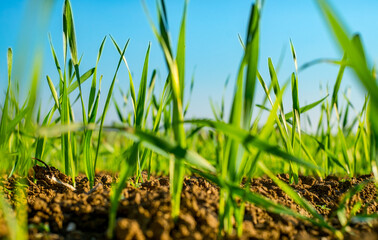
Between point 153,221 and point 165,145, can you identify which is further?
point 153,221

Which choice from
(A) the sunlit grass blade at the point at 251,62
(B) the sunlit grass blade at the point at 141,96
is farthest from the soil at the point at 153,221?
(B) the sunlit grass blade at the point at 141,96

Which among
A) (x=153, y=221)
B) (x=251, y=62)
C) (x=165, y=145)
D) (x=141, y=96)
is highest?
(x=251, y=62)

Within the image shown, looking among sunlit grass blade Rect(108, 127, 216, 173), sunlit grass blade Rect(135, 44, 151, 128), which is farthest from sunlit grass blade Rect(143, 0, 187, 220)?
sunlit grass blade Rect(135, 44, 151, 128)

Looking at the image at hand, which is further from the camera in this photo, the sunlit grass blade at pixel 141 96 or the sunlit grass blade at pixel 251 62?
the sunlit grass blade at pixel 141 96

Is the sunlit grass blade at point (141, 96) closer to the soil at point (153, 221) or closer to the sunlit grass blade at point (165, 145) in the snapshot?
the soil at point (153, 221)

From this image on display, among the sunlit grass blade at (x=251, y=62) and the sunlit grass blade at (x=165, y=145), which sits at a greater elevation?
the sunlit grass blade at (x=251, y=62)

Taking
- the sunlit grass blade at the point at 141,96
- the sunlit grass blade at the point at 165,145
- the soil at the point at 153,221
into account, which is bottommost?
the soil at the point at 153,221

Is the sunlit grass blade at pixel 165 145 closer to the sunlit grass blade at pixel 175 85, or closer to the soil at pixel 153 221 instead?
the sunlit grass blade at pixel 175 85

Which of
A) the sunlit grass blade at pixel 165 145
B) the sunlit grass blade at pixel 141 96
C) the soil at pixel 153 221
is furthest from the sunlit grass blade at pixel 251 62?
the sunlit grass blade at pixel 141 96

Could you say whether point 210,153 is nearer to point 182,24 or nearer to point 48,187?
point 48,187

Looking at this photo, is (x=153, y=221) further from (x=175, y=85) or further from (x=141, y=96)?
(x=141, y=96)

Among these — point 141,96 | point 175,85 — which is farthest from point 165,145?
point 141,96

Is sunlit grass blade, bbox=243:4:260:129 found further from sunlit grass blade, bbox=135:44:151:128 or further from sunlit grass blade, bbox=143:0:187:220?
sunlit grass blade, bbox=135:44:151:128

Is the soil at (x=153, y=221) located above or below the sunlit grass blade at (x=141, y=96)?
below
